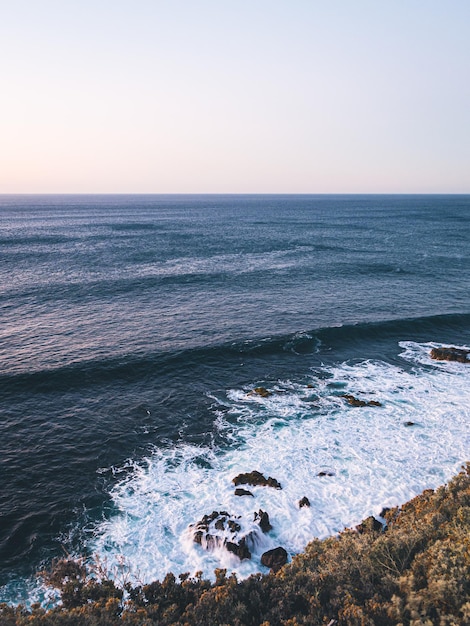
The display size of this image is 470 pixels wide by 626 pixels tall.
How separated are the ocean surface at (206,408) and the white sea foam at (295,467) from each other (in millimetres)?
127

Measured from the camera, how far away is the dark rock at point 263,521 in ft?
83.8

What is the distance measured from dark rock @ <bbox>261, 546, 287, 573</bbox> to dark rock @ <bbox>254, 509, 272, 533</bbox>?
1812mm

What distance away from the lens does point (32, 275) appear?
8525 cm

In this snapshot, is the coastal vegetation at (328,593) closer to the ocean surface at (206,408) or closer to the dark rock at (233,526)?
the ocean surface at (206,408)

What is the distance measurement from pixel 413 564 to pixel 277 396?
2482cm

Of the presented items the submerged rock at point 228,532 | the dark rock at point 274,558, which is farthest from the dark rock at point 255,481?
the dark rock at point 274,558

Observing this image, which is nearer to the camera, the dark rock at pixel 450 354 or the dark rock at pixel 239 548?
the dark rock at pixel 239 548

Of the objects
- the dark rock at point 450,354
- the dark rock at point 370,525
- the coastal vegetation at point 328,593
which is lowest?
the dark rock at point 370,525

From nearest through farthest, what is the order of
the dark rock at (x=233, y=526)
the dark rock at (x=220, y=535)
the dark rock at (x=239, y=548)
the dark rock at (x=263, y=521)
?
1. the dark rock at (x=239, y=548)
2. the dark rock at (x=220, y=535)
3. the dark rock at (x=233, y=526)
4. the dark rock at (x=263, y=521)

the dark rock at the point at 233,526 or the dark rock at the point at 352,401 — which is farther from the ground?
the dark rock at the point at 352,401

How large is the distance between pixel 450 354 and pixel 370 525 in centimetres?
3243

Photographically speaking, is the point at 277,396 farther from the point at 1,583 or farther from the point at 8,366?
the point at 8,366

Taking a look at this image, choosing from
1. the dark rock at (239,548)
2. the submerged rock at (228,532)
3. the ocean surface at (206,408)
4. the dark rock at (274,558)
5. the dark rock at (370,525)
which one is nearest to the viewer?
the dark rock at (274,558)

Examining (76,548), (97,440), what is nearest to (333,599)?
(76,548)
